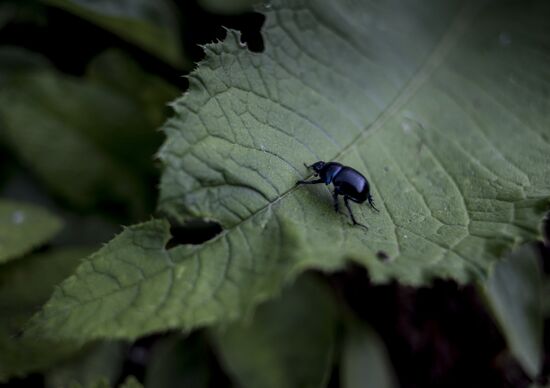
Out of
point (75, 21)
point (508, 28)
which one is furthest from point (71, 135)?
point (508, 28)

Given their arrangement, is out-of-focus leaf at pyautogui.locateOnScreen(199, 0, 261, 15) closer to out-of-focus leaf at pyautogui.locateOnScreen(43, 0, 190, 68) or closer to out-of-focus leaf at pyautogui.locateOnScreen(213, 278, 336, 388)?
out-of-focus leaf at pyautogui.locateOnScreen(43, 0, 190, 68)

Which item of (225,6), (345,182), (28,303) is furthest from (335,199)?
(225,6)

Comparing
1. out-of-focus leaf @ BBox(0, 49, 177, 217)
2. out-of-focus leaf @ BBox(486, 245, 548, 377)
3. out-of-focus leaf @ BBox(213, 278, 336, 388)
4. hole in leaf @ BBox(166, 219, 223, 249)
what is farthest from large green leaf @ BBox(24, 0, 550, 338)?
out-of-focus leaf @ BBox(0, 49, 177, 217)

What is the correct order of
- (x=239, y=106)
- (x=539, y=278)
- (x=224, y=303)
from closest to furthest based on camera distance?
(x=224, y=303) → (x=239, y=106) → (x=539, y=278)

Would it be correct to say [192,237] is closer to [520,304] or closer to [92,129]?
[92,129]

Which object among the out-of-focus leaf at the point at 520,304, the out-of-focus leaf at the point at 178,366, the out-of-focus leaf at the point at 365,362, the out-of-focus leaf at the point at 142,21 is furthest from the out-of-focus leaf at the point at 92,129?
the out-of-focus leaf at the point at 520,304

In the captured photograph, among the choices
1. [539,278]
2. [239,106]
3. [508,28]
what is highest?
[508,28]

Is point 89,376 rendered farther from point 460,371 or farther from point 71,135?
point 460,371
